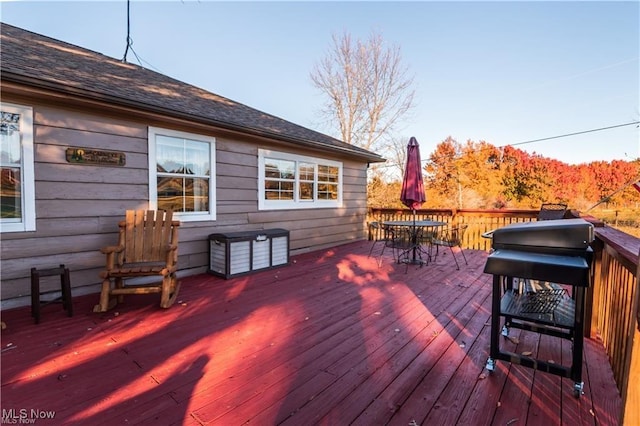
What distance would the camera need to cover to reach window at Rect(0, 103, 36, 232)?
3140mm

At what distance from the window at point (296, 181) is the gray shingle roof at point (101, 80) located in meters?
0.48

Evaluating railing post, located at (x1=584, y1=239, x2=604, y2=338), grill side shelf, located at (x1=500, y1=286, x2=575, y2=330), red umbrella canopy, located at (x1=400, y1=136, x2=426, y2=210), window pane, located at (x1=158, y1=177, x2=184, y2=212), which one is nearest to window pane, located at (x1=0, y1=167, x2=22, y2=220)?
window pane, located at (x1=158, y1=177, x2=184, y2=212)

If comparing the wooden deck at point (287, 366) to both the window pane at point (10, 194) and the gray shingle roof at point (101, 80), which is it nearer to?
the window pane at point (10, 194)

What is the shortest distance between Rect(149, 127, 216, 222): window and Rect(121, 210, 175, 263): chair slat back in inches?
24.2

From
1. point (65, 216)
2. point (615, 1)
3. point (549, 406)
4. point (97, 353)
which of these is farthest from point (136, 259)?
point (615, 1)

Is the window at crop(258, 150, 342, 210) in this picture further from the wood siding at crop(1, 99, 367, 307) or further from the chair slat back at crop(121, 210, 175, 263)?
the chair slat back at crop(121, 210, 175, 263)

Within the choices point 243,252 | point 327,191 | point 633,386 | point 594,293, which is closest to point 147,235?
point 243,252

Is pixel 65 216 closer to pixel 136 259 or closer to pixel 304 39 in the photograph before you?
pixel 136 259

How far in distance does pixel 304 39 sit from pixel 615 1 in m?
9.26

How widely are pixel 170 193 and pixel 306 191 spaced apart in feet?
9.37

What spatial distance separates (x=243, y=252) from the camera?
15.1ft

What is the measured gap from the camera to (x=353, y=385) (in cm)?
189

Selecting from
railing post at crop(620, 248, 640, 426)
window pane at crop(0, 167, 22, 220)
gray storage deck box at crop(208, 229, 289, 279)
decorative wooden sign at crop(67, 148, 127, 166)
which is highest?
decorative wooden sign at crop(67, 148, 127, 166)

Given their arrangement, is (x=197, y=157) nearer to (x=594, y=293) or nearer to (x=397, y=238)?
(x=397, y=238)
